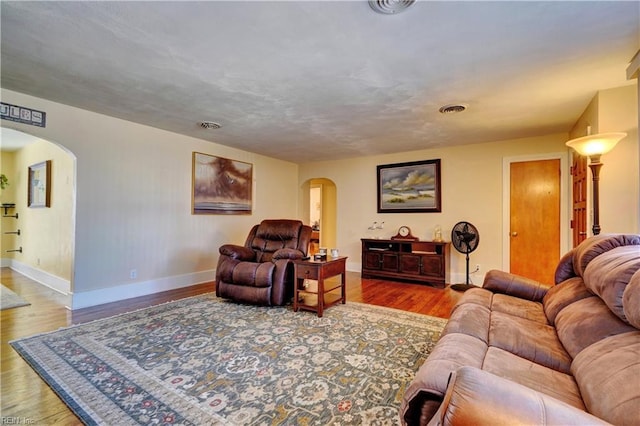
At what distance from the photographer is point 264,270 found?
3441 millimetres

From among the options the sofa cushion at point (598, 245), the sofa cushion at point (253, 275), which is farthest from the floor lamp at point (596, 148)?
the sofa cushion at point (253, 275)

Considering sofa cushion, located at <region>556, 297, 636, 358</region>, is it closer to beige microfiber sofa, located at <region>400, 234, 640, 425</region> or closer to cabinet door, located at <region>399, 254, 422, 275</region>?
beige microfiber sofa, located at <region>400, 234, 640, 425</region>

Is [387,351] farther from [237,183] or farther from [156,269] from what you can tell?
[237,183]

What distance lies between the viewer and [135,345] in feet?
7.95

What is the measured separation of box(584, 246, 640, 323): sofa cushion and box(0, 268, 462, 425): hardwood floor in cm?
186

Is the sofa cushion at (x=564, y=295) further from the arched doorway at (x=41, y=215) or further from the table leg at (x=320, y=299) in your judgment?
the arched doorway at (x=41, y=215)

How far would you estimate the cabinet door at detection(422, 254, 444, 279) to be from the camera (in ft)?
15.5

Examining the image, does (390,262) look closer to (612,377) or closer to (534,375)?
(534,375)

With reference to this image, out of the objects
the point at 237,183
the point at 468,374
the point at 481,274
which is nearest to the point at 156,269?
the point at 237,183

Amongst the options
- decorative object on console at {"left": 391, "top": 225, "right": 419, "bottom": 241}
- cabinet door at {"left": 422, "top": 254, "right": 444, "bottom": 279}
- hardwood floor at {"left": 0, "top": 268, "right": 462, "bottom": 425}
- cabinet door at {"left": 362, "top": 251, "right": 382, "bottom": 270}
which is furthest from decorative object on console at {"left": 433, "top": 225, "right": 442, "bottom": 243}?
cabinet door at {"left": 362, "top": 251, "right": 382, "bottom": 270}

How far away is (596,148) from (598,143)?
0.05m

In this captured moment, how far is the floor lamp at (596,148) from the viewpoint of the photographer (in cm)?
246

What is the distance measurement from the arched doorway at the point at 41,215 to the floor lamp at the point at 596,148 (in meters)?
5.25

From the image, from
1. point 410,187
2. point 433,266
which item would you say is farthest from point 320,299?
point 410,187
